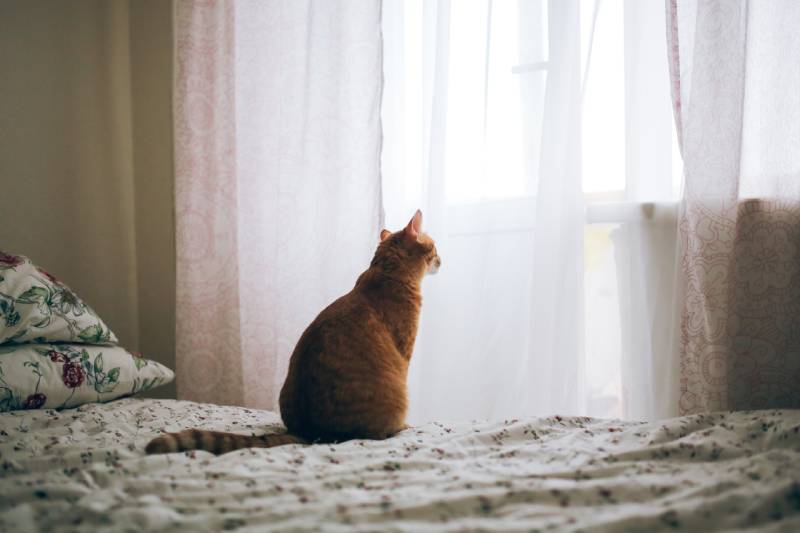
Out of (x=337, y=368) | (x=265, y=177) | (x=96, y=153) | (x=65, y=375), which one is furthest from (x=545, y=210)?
(x=96, y=153)

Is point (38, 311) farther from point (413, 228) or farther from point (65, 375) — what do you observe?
point (413, 228)

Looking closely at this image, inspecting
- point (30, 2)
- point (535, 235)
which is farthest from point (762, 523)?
point (30, 2)

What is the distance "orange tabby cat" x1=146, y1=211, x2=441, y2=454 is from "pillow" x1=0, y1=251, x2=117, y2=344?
0.61 meters

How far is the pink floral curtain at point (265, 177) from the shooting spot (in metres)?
1.85

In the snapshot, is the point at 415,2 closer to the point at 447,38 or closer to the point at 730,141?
the point at 447,38

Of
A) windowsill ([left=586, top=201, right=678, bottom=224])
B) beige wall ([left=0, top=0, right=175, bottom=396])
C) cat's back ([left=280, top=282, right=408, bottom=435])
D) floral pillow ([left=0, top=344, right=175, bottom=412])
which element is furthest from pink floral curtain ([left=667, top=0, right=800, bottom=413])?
beige wall ([left=0, top=0, right=175, bottom=396])

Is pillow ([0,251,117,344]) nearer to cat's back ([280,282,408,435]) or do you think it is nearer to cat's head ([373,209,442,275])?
cat's back ([280,282,408,435])

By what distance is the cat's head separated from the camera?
4.92 feet

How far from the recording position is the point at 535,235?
158 centimetres

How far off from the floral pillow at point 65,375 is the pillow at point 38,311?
3 cm

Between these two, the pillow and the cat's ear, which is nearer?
the pillow

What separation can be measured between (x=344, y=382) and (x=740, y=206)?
3.59 feet

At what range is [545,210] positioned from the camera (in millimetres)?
1569

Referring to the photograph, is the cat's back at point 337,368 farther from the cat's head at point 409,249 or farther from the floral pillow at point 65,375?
the floral pillow at point 65,375
